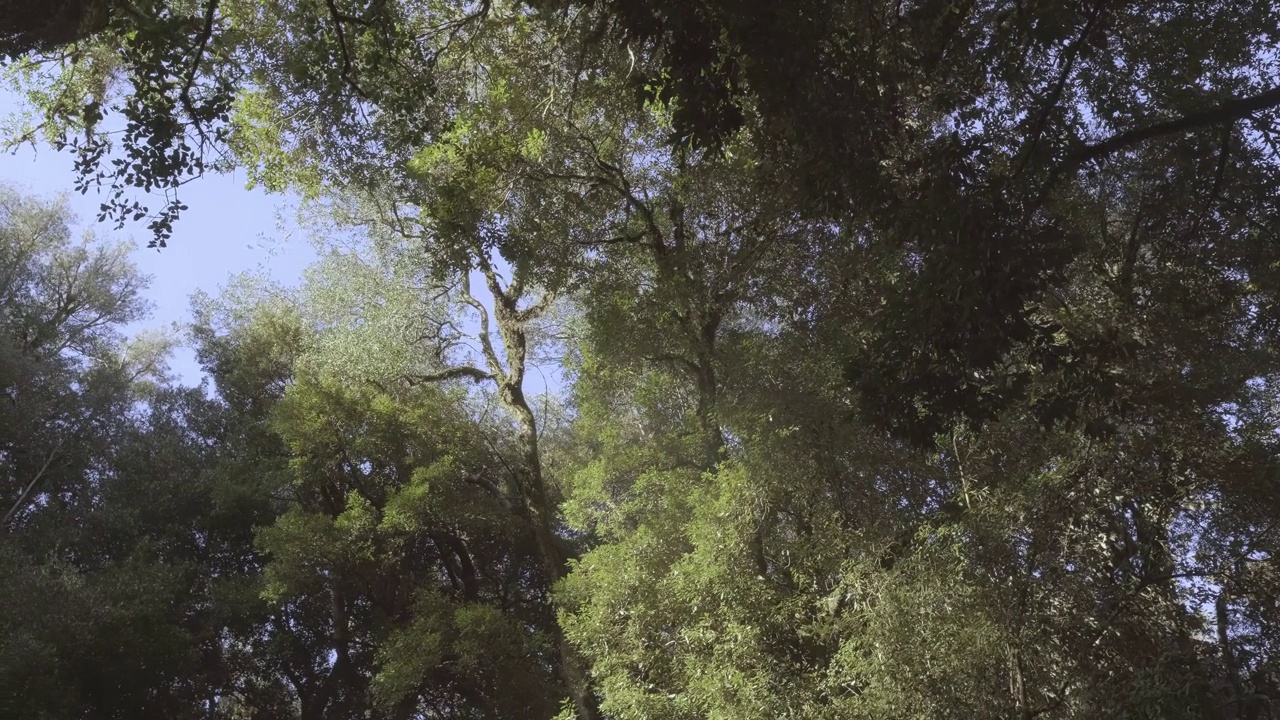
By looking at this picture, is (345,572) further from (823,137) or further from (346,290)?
(823,137)

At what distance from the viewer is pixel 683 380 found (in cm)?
975

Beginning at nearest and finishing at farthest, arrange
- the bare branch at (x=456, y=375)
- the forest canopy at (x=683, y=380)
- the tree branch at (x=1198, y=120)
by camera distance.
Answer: the tree branch at (x=1198, y=120) → the forest canopy at (x=683, y=380) → the bare branch at (x=456, y=375)

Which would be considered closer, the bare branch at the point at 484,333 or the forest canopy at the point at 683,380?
the forest canopy at the point at 683,380

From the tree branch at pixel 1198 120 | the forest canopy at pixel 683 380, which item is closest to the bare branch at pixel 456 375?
the forest canopy at pixel 683 380

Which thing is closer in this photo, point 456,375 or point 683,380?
point 683,380

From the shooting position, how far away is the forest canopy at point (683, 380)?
13.1 feet

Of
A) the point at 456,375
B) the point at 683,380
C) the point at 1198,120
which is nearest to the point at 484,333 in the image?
the point at 456,375

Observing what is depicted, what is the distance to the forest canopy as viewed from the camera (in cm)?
399

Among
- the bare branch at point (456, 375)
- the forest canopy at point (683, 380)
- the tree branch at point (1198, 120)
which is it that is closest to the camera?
the tree branch at point (1198, 120)

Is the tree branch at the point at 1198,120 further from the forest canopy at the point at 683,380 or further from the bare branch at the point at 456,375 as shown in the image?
the bare branch at the point at 456,375

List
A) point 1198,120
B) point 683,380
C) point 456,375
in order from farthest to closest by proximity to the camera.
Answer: point 456,375
point 683,380
point 1198,120

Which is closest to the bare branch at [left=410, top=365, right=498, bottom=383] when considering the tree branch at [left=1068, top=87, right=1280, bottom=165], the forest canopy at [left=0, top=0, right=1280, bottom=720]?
the forest canopy at [left=0, top=0, right=1280, bottom=720]

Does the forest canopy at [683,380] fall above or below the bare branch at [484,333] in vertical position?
below

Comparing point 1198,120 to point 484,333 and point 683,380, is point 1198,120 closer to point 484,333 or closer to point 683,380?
point 683,380
